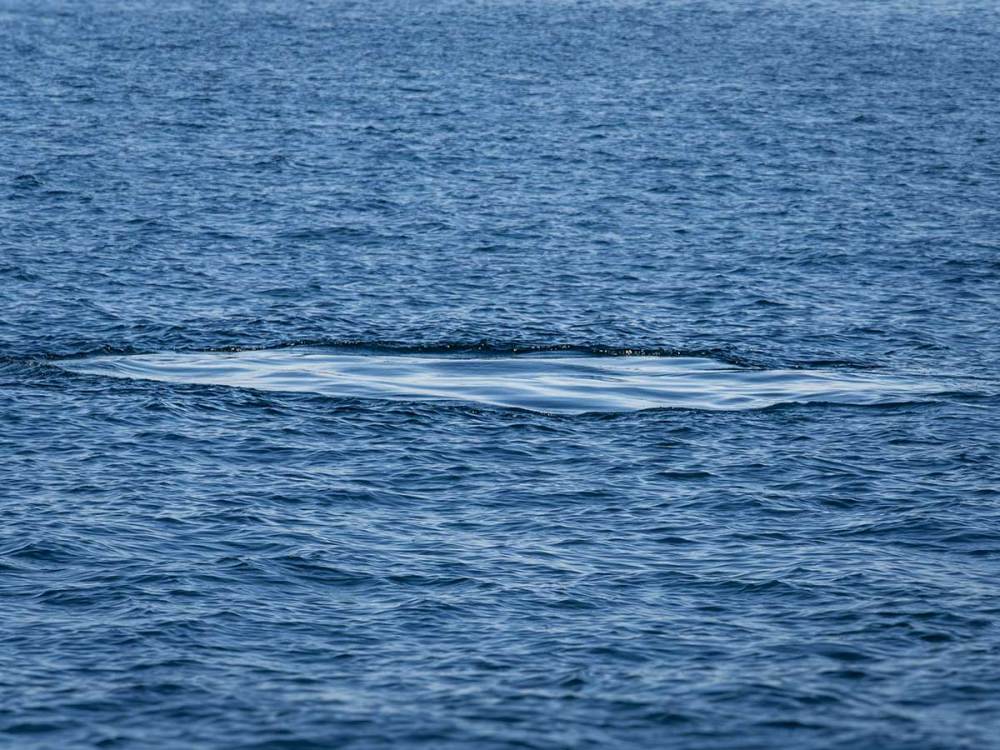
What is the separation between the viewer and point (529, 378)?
54625 mm

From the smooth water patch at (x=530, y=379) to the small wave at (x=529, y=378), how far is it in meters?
0.03

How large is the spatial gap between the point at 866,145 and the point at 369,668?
6992 centimetres

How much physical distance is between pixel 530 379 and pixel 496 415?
4414mm

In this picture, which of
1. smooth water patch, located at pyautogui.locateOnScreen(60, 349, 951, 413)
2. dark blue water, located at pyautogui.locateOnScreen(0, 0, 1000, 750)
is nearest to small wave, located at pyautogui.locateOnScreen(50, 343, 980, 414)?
smooth water patch, located at pyautogui.locateOnScreen(60, 349, 951, 413)

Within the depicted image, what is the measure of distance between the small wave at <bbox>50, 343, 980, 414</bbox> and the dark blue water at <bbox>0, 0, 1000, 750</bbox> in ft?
0.81

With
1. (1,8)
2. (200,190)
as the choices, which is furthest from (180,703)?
(1,8)

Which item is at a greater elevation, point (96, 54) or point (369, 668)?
point (96, 54)

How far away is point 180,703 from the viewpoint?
31.2m

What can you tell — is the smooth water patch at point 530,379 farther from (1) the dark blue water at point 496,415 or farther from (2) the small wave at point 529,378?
(1) the dark blue water at point 496,415

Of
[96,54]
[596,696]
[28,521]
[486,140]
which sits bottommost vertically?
[596,696]

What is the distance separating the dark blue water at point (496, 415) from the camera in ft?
106

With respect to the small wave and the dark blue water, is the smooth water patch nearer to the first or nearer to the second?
the small wave

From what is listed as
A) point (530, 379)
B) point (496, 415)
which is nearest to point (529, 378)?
point (530, 379)

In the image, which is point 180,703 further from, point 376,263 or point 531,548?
point 376,263
